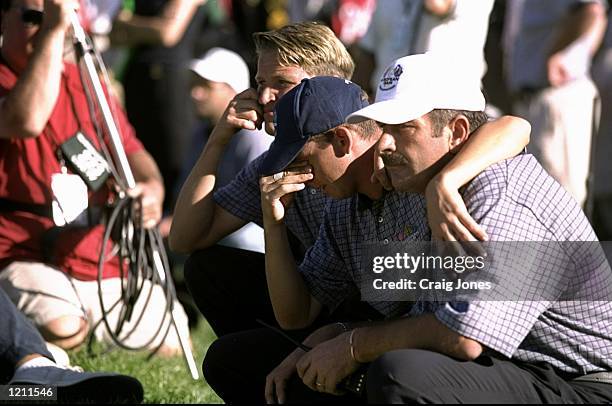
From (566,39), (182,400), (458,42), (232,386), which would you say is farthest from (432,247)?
(566,39)

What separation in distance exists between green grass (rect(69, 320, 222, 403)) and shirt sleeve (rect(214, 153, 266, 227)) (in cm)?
84

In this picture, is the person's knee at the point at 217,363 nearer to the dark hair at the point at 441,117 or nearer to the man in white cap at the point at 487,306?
the man in white cap at the point at 487,306

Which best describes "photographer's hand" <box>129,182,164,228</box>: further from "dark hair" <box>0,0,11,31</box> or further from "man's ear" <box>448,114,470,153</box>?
"man's ear" <box>448,114,470,153</box>

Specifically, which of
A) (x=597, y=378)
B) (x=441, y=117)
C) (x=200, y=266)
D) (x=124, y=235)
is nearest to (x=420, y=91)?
(x=441, y=117)

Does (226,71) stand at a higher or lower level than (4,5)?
lower

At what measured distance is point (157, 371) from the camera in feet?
17.7

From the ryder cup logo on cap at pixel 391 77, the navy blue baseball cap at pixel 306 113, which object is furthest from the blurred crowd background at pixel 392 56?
the ryder cup logo on cap at pixel 391 77

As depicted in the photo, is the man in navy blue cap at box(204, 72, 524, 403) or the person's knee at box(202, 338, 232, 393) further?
the person's knee at box(202, 338, 232, 393)

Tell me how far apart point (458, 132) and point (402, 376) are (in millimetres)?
742

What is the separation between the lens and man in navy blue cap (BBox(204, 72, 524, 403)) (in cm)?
359

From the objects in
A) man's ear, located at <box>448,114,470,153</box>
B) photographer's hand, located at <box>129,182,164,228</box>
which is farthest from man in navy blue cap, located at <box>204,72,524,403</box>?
photographer's hand, located at <box>129,182,164,228</box>

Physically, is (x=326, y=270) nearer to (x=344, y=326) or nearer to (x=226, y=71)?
(x=344, y=326)

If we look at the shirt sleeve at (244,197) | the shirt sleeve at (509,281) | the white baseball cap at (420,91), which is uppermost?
the white baseball cap at (420,91)

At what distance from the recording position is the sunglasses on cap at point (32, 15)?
18.2 feet
